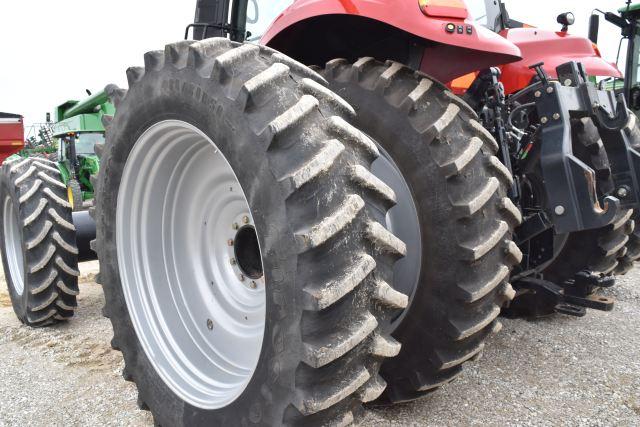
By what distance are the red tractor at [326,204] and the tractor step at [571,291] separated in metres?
0.10

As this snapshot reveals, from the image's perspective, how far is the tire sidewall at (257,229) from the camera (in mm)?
1315

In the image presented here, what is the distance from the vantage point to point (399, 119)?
204 centimetres

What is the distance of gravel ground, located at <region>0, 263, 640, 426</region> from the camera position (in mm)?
2254

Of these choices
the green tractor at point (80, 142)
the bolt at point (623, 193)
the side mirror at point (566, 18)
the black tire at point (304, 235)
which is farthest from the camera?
the green tractor at point (80, 142)

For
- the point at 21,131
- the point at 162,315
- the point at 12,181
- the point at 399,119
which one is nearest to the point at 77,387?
the point at 162,315

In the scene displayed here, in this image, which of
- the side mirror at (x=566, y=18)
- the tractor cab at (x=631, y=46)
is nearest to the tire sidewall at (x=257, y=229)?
the side mirror at (x=566, y=18)

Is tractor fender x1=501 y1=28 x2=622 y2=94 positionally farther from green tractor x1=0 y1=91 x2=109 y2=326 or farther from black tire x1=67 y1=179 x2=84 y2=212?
black tire x1=67 y1=179 x2=84 y2=212

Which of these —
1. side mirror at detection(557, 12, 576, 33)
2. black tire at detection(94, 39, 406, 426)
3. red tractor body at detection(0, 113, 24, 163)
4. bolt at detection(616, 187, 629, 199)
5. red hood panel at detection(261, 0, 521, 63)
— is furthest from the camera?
red tractor body at detection(0, 113, 24, 163)

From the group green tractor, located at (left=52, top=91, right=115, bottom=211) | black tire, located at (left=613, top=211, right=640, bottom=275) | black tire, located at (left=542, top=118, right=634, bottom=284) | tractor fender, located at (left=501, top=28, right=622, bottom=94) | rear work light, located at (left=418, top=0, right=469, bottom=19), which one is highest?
rear work light, located at (left=418, top=0, right=469, bottom=19)

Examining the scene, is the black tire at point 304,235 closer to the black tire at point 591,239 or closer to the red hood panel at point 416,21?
the red hood panel at point 416,21

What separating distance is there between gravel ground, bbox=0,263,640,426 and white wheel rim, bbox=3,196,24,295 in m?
0.44

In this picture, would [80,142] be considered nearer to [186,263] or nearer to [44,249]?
[44,249]

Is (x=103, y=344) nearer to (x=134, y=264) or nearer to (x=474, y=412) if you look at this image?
(x=134, y=264)

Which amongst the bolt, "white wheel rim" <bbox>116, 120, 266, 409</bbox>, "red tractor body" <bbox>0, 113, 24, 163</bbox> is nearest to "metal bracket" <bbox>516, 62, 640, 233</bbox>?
the bolt
